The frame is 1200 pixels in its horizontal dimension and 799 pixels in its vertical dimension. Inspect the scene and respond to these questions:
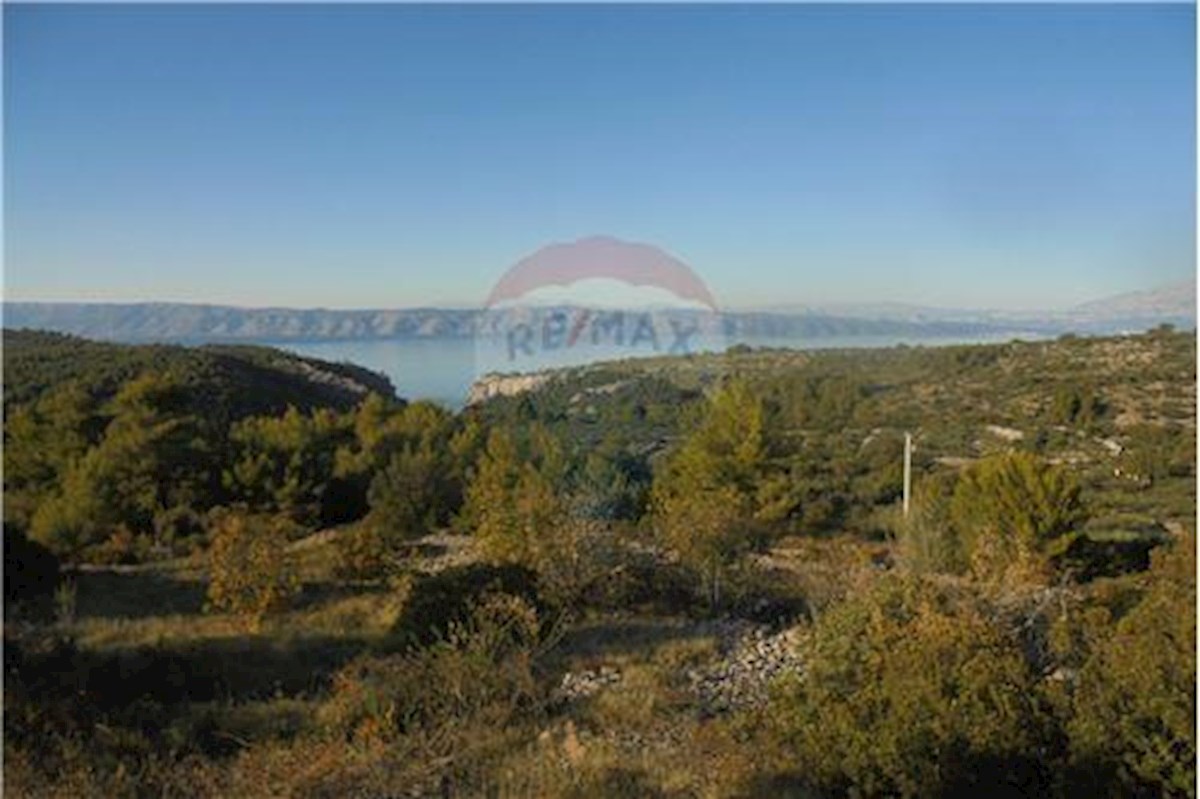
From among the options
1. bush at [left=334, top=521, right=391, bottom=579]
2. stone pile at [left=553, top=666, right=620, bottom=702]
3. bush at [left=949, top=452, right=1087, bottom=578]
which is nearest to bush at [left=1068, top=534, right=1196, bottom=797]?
stone pile at [left=553, top=666, right=620, bottom=702]

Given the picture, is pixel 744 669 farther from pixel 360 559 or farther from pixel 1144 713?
pixel 360 559

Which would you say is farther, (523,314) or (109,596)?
(523,314)

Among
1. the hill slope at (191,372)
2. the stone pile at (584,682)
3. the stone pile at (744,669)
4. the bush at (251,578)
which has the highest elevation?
the hill slope at (191,372)

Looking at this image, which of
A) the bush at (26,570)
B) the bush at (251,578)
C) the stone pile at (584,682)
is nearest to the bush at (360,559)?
the bush at (251,578)

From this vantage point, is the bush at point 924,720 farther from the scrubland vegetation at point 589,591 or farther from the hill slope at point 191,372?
the hill slope at point 191,372

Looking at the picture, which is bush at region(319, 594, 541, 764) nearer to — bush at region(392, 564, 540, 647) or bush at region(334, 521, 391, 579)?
bush at region(392, 564, 540, 647)

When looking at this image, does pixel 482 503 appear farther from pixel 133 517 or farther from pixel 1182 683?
pixel 1182 683

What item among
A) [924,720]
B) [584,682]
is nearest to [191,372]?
[584,682]

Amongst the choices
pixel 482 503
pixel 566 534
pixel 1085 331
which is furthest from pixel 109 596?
pixel 1085 331
